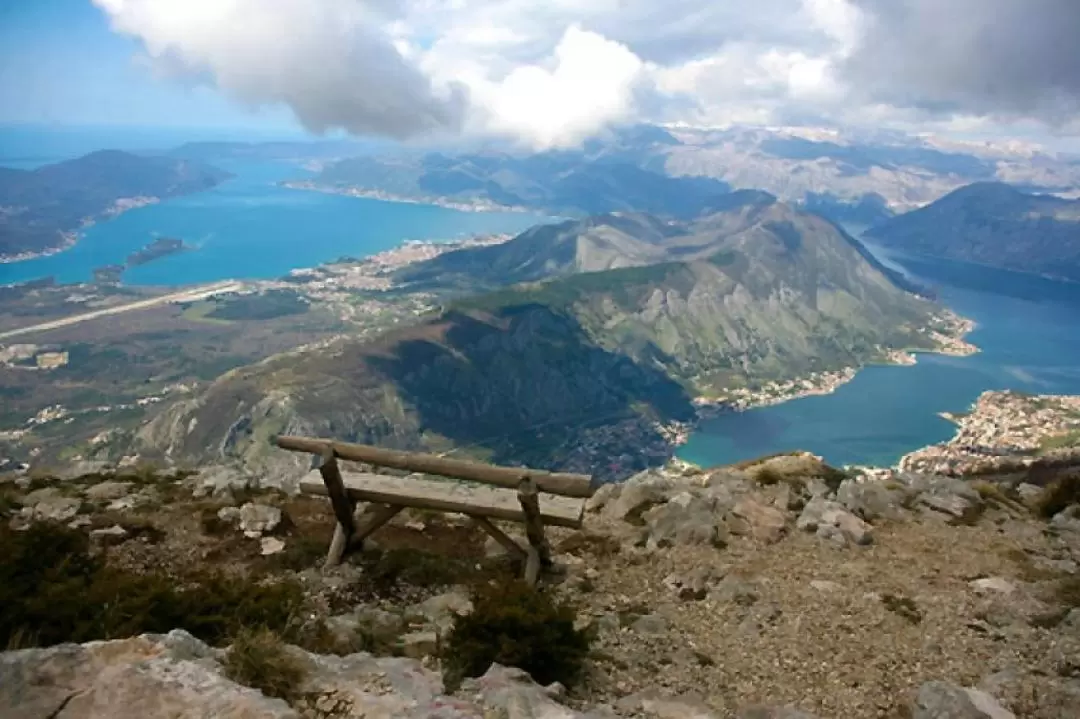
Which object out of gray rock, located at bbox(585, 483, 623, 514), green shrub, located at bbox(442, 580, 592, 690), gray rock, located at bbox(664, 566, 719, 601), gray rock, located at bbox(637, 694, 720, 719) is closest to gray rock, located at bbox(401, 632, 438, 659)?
green shrub, located at bbox(442, 580, 592, 690)

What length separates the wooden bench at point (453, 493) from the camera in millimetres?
11797

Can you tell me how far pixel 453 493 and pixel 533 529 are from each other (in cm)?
174

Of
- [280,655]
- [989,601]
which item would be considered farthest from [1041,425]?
[280,655]

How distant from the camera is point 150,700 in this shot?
5.81 metres

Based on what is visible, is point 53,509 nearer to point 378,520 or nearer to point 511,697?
point 378,520

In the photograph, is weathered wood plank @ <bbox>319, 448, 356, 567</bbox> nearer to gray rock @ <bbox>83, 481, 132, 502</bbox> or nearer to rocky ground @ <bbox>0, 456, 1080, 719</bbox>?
rocky ground @ <bbox>0, 456, 1080, 719</bbox>

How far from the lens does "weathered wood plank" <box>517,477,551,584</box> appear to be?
38.0 ft

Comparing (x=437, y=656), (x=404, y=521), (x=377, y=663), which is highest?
(x=377, y=663)

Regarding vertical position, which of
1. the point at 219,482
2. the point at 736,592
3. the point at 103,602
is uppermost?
the point at 103,602

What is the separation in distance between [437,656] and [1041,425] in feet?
661

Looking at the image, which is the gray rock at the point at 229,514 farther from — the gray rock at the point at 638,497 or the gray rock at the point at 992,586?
the gray rock at the point at 992,586

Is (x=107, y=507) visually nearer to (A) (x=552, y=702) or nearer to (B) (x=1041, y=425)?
(A) (x=552, y=702)

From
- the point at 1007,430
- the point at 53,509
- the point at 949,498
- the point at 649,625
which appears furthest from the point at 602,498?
the point at 1007,430

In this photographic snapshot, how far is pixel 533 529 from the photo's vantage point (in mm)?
12102
